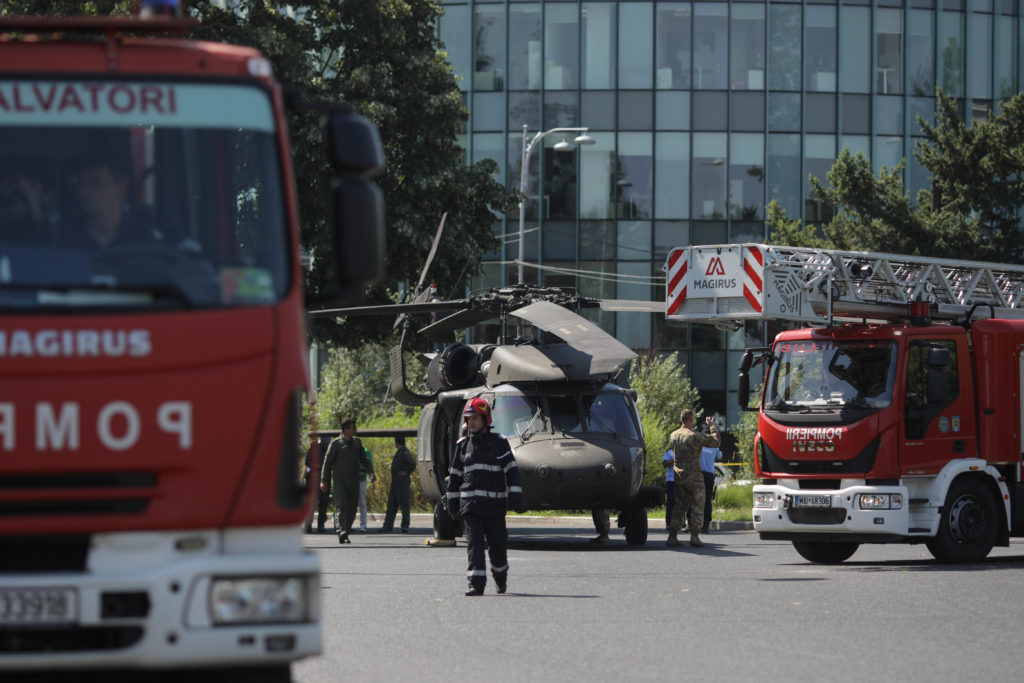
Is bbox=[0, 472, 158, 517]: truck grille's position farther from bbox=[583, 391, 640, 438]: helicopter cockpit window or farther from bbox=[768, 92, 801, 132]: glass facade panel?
bbox=[768, 92, 801, 132]: glass facade panel

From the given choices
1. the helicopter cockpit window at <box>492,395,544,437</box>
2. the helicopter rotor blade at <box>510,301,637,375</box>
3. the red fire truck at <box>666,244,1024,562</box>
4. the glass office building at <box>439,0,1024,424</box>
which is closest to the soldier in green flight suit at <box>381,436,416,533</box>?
the helicopter cockpit window at <box>492,395,544,437</box>

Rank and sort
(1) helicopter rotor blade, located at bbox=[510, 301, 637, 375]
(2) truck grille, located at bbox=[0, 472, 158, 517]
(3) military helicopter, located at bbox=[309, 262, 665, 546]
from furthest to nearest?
(3) military helicopter, located at bbox=[309, 262, 665, 546] → (1) helicopter rotor blade, located at bbox=[510, 301, 637, 375] → (2) truck grille, located at bbox=[0, 472, 158, 517]

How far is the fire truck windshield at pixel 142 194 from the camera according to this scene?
6516 millimetres

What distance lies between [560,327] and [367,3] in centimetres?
1064

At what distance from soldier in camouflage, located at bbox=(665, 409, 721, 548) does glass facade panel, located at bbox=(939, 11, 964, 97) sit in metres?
28.2

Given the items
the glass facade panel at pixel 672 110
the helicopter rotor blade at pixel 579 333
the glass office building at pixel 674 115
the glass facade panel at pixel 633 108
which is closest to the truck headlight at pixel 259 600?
the helicopter rotor blade at pixel 579 333

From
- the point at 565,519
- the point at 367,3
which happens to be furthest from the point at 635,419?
the point at 367,3

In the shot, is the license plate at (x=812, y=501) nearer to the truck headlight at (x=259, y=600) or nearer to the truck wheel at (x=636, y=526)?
the truck wheel at (x=636, y=526)

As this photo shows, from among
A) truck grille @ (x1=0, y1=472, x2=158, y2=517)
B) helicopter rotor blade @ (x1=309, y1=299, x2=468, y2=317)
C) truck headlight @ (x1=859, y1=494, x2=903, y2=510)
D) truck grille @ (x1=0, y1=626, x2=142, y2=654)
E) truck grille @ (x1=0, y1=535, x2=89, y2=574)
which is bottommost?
truck headlight @ (x1=859, y1=494, x2=903, y2=510)

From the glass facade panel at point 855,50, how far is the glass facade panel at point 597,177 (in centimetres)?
708

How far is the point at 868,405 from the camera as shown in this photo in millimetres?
17953

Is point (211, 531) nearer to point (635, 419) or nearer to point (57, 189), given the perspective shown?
point (57, 189)

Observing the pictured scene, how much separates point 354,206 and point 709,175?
4017 centimetres

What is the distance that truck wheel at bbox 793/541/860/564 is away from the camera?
63.5 feet
